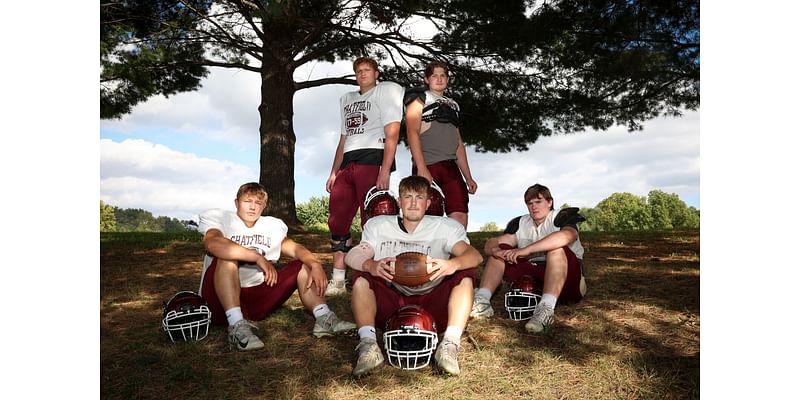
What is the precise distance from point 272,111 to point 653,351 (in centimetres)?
1046

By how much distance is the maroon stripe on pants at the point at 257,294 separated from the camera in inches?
186

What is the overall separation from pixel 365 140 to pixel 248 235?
1538 millimetres

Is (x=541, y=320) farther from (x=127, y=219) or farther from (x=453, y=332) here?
(x=127, y=219)

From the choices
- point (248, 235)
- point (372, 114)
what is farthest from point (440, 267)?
point (372, 114)

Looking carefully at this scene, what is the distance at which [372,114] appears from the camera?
18.4 feet

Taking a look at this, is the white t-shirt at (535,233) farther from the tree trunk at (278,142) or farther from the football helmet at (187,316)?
the tree trunk at (278,142)

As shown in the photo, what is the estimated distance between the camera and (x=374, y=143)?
5.62 metres

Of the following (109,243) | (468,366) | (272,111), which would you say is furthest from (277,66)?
(468,366)

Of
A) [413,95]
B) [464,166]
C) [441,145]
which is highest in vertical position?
[413,95]

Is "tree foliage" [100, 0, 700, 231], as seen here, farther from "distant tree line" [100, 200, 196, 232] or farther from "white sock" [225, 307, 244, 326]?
"distant tree line" [100, 200, 196, 232]

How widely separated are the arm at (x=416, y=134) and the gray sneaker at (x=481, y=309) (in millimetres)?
1210

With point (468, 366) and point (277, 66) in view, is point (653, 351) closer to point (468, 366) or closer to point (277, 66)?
point (468, 366)

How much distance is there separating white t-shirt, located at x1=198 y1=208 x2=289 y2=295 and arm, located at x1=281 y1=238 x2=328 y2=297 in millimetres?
93
